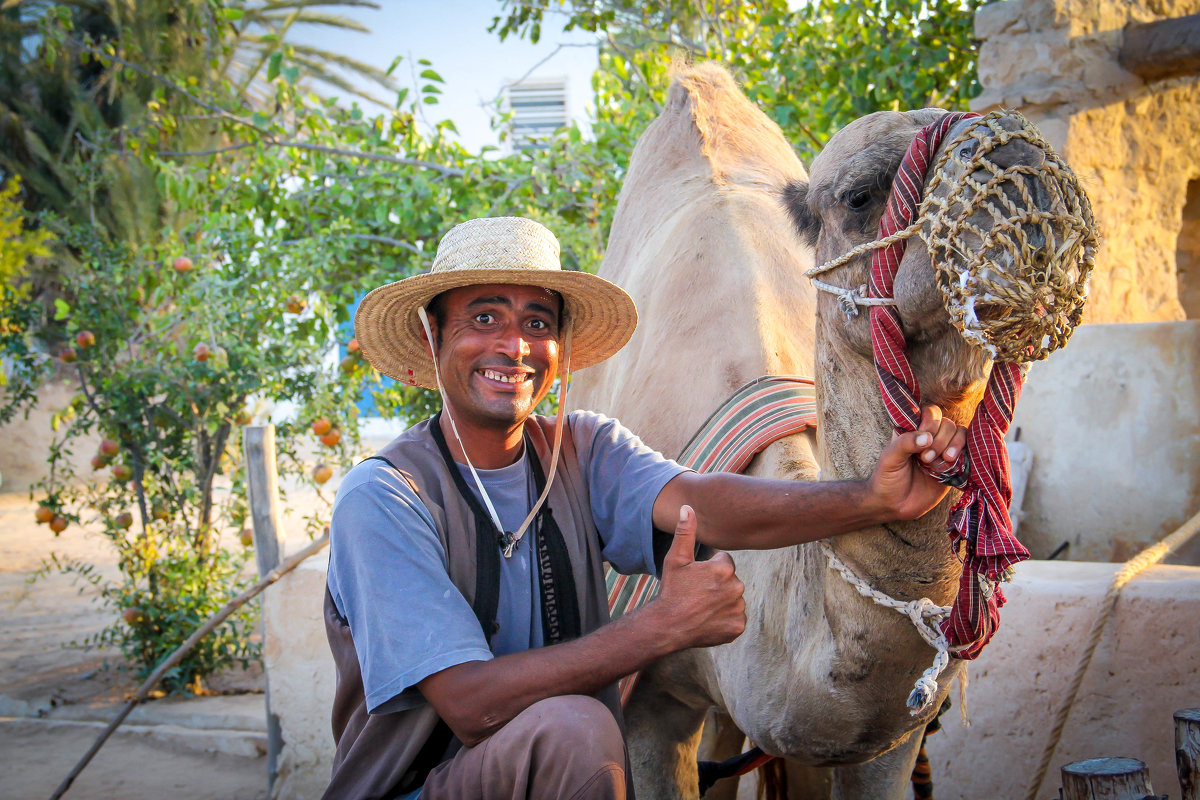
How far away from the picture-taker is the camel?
178 cm

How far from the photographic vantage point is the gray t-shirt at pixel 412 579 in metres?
1.73

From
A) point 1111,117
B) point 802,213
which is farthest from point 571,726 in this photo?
point 1111,117

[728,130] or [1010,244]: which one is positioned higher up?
[728,130]

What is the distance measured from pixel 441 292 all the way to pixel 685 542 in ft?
2.70

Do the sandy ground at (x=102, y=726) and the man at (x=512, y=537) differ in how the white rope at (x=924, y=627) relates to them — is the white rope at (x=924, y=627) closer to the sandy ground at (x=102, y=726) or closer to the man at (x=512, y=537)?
the man at (x=512, y=537)

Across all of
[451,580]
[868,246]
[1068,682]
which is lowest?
[1068,682]

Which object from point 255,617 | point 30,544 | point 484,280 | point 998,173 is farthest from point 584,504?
point 30,544

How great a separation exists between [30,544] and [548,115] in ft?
44.3

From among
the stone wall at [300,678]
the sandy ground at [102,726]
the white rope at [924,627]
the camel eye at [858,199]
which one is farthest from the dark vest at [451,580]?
the sandy ground at [102,726]

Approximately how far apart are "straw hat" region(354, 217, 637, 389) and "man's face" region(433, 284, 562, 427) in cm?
4

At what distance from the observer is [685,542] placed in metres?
1.74

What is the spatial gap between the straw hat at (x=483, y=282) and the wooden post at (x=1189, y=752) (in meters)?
1.40

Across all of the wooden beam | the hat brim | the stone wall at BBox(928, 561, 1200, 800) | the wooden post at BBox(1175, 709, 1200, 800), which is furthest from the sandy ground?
the wooden beam

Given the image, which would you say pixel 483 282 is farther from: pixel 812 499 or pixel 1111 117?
pixel 1111 117
